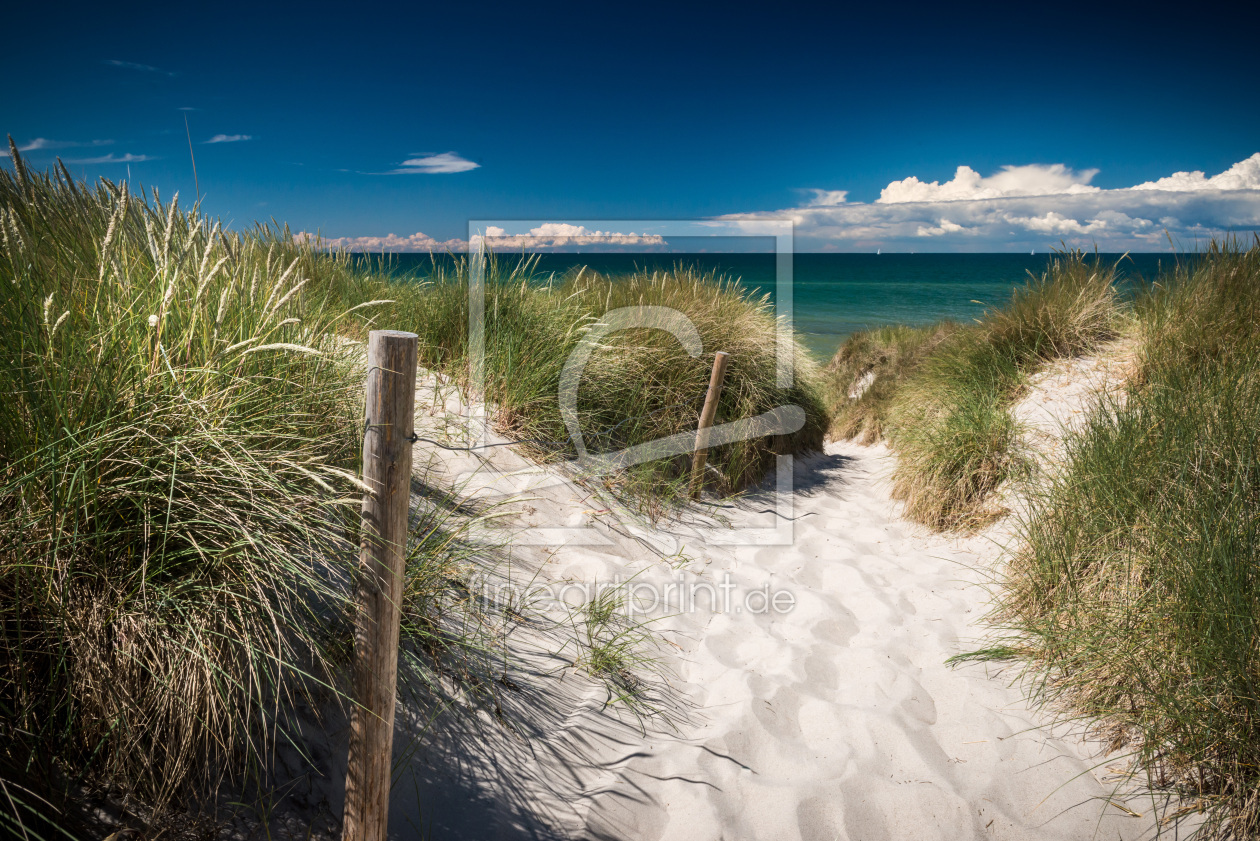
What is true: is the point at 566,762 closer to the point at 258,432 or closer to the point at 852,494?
the point at 258,432

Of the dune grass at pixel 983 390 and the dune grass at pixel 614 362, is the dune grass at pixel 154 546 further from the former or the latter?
the dune grass at pixel 983 390

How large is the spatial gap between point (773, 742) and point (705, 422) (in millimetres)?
3034

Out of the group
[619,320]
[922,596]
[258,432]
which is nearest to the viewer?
[258,432]

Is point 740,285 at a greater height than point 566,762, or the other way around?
point 740,285

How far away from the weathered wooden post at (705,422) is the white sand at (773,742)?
4.35ft

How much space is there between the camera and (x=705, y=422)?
5.47 m

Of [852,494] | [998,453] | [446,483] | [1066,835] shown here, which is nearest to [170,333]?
[446,483]

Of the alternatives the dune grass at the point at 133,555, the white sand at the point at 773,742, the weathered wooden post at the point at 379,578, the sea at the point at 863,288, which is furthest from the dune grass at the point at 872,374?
the dune grass at the point at 133,555

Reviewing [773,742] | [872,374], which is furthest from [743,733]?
[872,374]

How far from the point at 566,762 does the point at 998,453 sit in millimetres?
4499

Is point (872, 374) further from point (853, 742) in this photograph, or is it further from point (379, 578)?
point (379, 578)

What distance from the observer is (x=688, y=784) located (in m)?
2.61

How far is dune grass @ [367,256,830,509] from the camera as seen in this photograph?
16.8 ft

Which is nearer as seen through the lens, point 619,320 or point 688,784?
point 688,784
